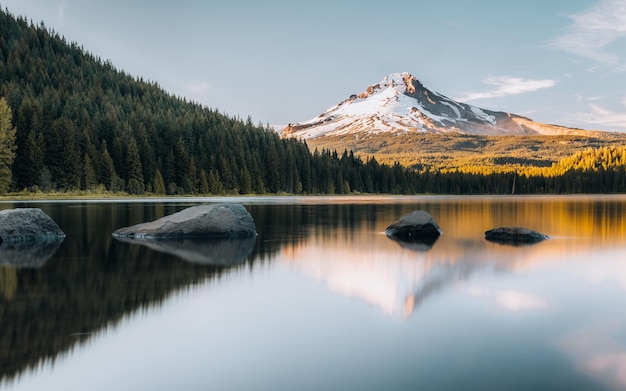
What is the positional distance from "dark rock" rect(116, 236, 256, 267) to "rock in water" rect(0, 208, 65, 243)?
322 cm

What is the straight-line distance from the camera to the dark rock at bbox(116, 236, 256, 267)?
18.7m

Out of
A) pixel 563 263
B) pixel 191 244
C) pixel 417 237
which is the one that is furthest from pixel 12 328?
pixel 417 237

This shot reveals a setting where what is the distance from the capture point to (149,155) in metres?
119

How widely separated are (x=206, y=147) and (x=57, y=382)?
131488 mm

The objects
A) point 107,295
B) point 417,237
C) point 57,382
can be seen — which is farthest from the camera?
point 417,237

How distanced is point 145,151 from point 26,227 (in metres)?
98.3

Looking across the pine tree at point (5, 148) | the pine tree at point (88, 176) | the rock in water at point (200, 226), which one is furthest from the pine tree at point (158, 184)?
the rock in water at point (200, 226)

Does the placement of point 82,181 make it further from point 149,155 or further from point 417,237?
point 417,237

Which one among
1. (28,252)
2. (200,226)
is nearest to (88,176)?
(200,226)

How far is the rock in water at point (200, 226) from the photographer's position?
2573 cm

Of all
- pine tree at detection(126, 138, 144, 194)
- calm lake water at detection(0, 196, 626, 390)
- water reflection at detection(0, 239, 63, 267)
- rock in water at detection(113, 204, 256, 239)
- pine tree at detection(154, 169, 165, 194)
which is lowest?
calm lake water at detection(0, 196, 626, 390)

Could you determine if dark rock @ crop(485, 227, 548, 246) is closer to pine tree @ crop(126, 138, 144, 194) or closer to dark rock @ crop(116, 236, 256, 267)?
dark rock @ crop(116, 236, 256, 267)

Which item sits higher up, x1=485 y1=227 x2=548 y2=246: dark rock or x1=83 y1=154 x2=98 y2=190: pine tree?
x1=83 y1=154 x2=98 y2=190: pine tree

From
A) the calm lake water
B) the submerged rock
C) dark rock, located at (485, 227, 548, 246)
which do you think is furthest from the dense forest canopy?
the calm lake water
